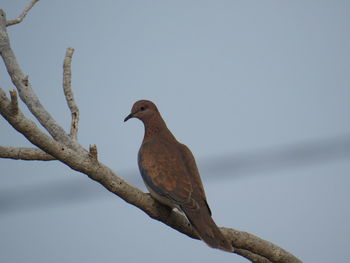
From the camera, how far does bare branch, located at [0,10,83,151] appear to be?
14.3 feet

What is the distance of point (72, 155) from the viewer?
3666 mm

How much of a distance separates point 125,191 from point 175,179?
0.95 meters

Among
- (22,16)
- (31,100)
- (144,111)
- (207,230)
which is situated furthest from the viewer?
(144,111)

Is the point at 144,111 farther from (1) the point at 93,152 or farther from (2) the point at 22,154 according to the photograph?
(1) the point at 93,152

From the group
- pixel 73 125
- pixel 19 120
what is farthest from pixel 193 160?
pixel 19 120

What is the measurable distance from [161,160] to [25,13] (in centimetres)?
210

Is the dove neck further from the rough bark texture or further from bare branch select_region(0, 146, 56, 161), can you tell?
bare branch select_region(0, 146, 56, 161)

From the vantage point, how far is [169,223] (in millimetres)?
4348

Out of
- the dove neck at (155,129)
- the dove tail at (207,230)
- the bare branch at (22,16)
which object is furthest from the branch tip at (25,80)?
the dove tail at (207,230)

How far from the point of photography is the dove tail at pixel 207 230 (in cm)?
409

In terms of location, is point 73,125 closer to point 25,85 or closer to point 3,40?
point 25,85

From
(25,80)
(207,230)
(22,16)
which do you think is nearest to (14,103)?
(25,80)

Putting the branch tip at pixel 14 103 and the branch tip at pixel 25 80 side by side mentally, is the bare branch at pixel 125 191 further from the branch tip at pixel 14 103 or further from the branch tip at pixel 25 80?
the branch tip at pixel 25 80

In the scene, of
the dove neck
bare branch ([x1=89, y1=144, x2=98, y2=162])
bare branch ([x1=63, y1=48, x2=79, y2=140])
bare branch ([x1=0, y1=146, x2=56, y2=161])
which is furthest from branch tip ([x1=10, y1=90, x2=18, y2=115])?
the dove neck
